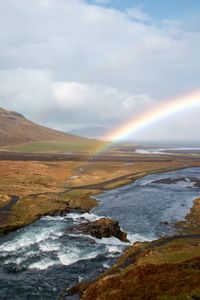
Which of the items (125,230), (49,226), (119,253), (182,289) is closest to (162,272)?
(182,289)

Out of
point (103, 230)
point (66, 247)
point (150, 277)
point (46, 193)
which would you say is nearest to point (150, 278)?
point (150, 277)

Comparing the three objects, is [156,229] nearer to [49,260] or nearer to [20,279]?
[49,260]

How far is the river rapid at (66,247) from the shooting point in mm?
41250

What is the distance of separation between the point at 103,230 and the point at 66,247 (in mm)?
8321

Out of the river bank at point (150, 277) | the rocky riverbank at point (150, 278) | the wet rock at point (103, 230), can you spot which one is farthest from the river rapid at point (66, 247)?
the rocky riverbank at point (150, 278)

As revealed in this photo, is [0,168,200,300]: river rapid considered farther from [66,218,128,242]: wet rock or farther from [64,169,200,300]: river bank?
[64,169,200,300]: river bank

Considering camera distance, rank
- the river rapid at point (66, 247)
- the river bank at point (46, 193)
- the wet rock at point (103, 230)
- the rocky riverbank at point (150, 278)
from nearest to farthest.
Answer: the rocky riverbank at point (150, 278) < the river rapid at point (66, 247) < the wet rock at point (103, 230) < the river bank at point (46, 193)

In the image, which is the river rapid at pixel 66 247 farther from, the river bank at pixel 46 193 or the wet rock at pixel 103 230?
the river bank at pixel 46 193

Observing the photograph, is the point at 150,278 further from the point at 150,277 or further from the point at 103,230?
the point at 103,230

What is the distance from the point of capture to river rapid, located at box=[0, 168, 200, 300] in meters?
41.2

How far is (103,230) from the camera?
195 ft

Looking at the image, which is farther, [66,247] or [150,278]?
[66,247]

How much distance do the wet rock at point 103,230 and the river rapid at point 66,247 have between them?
1.28 m

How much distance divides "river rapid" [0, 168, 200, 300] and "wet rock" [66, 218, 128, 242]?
50.6 inches
